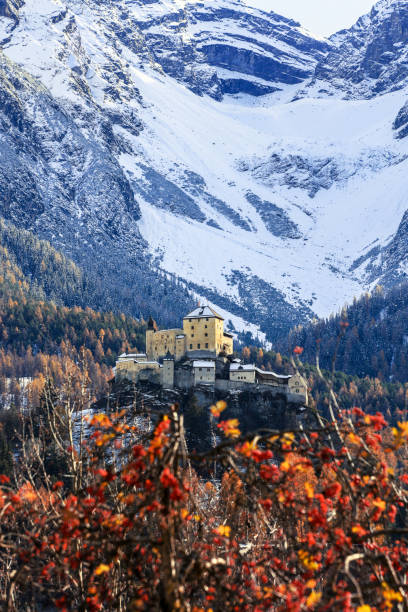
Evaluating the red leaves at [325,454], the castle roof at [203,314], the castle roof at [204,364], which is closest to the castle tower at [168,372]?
the castle roof at [204,364]

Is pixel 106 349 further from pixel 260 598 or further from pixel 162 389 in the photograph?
pixel 260 598

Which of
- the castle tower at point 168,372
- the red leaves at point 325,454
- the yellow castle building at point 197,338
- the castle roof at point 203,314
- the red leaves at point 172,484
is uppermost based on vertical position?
the castle roof at point 203,314

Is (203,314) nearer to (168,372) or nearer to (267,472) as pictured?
(168,372)

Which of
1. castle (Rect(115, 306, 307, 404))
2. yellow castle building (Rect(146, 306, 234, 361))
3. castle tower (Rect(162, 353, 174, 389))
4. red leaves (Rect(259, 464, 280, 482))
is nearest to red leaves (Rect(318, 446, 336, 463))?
red leaves (Rect(259, 464, 280, 482))

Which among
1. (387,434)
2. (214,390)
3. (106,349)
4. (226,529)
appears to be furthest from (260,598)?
(106,349)

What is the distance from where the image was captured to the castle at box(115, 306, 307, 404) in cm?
9256

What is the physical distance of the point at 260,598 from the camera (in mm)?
11586

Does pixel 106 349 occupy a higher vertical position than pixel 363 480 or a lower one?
higher

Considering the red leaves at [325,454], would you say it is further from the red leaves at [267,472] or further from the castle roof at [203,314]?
the castle roof at [203,314]

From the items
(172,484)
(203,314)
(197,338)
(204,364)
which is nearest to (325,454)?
(172,484)

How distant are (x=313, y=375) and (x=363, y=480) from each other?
147343 millimetres

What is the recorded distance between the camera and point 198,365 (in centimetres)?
9275

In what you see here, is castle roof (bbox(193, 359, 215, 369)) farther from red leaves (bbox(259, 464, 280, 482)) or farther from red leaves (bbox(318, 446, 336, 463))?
red leaves (bbox(318, 446, 336, 463))

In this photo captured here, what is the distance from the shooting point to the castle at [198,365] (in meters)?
92.6
